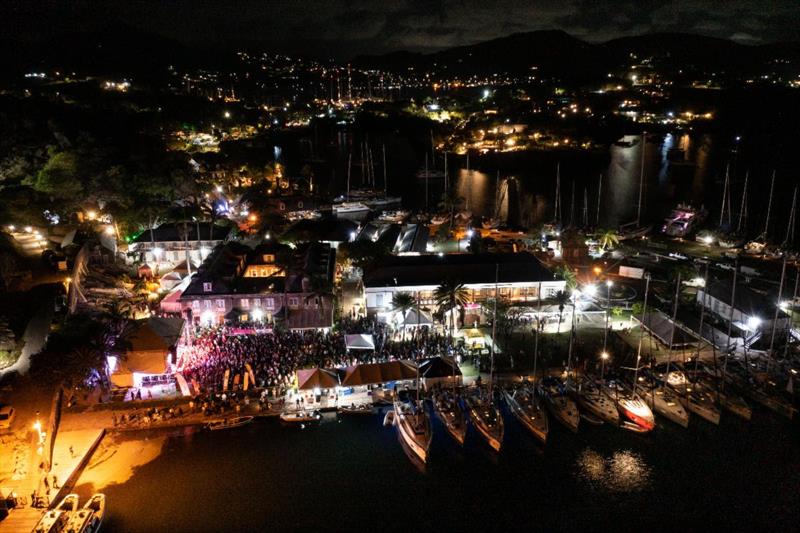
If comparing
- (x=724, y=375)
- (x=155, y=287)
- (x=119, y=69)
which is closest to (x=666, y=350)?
(x=724, y=375)

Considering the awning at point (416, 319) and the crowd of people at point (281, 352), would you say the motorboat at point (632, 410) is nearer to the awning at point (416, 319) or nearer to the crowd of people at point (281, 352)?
the crowd of people at point (281, 352)

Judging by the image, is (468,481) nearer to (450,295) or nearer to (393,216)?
(450,295)

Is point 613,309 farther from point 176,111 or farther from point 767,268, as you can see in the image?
point 176,111

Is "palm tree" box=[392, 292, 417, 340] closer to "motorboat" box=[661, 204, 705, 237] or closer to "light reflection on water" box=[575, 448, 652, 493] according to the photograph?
"light reflection on water" box=[575, 448, 652, 493]

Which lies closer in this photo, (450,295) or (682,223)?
(450,295)

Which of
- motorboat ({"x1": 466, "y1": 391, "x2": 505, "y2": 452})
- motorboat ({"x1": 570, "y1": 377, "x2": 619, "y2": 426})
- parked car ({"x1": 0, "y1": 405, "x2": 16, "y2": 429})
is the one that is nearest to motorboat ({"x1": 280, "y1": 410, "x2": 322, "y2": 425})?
motorboat ({"x1": 466, "y1": 391, "x2": 505, "y2": 452})

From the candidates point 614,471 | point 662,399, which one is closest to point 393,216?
point 662,399
